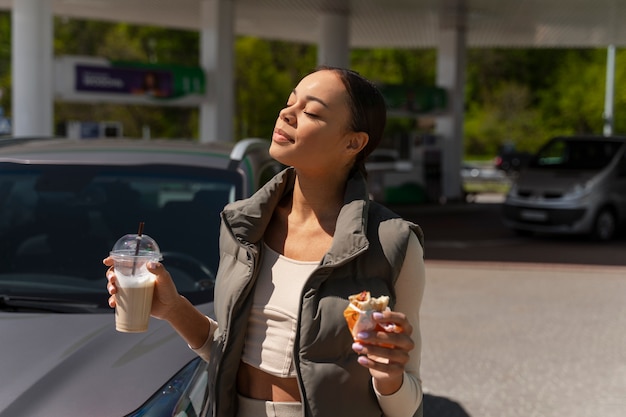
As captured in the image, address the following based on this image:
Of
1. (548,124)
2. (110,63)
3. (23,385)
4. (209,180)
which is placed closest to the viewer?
(23,385)

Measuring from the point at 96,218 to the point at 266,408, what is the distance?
2370mm

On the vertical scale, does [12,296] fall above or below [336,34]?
below

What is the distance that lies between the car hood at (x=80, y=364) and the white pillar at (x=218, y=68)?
17.0m

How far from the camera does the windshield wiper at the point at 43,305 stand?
139 inches

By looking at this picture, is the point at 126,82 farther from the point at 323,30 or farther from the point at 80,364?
the point at 80,364

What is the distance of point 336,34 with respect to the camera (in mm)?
23062

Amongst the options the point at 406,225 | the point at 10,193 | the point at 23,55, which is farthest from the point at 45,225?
the point at 23,55

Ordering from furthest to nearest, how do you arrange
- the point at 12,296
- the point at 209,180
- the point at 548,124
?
the point at 548,124, the point at 209,180, the point at 12,296

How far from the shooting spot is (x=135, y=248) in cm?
225

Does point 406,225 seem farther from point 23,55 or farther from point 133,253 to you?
point 23,55

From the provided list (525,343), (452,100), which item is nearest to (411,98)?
(452,100)

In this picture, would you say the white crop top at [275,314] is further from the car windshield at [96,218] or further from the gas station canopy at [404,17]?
the gas station canopy at [404,17]

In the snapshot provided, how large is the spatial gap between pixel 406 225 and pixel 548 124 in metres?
59.0

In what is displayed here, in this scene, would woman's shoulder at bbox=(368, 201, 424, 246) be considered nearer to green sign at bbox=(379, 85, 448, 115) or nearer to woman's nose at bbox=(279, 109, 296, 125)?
woman's nose at bbox=(279, 109, 296, 125)
